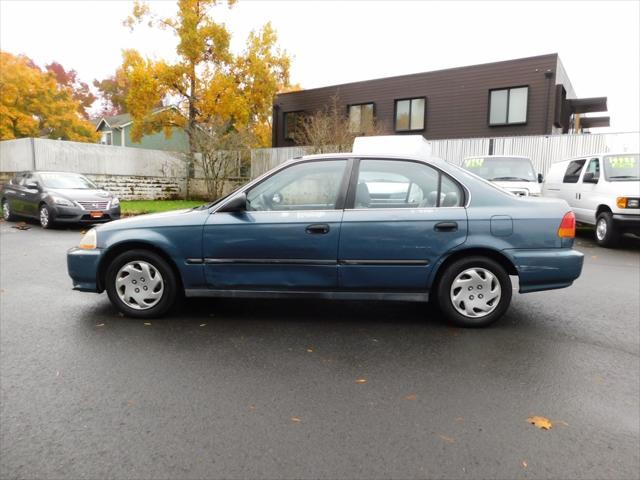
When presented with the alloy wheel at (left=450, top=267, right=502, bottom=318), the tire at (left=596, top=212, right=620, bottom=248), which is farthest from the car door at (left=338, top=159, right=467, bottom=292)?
the tire at (left=596, top=212, right=620, bottom=248)

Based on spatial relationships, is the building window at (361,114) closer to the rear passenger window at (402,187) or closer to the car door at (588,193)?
the car door at (588,193)

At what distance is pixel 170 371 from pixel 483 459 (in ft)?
7.35

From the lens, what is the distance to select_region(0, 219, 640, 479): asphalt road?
2.42 m

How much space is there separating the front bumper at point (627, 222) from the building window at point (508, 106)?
13.8 m

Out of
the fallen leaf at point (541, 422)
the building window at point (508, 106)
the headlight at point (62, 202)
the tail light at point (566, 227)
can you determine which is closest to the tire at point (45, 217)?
the headlight at point (62, 202)

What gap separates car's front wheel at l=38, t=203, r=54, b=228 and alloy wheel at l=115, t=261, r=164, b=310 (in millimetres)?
9254

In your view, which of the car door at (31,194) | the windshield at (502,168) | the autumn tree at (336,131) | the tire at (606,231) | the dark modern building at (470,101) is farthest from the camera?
the dark modern building at (470,101)

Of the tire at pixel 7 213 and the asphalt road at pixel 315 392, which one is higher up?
the tire at pixel 7 213

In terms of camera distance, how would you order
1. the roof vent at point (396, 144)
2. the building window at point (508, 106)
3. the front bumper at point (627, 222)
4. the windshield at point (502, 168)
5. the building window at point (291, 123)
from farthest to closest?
the building window at point (291, 123) < the building window at point (508, 106) < the roof vent at point (396, 144) < the windshield at point (502, 168) < the front bumper at point (627, 222)

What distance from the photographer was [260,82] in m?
26.9

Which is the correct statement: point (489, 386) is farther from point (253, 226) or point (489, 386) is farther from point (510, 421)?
point (253, 226)

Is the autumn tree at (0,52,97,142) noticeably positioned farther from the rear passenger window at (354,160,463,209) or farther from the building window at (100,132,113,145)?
the rear passenger window at (354,160,463,209)

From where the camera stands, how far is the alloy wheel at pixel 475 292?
14.5ft

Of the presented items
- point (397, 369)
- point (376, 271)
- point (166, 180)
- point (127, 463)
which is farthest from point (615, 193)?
point (166, 180)
